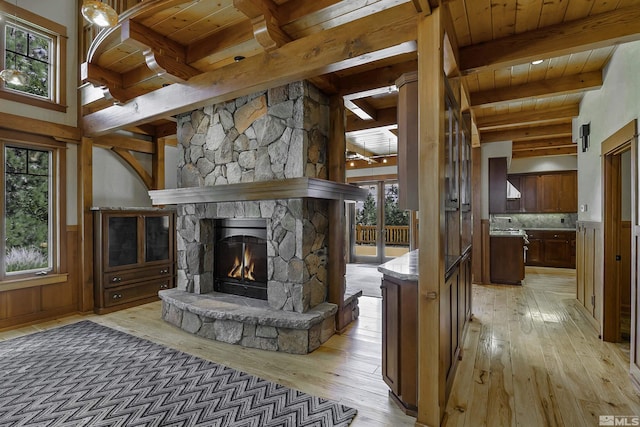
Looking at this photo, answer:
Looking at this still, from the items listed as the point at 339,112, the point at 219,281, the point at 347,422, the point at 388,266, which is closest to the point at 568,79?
the point at 339,112

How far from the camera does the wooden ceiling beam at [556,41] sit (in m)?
2.35

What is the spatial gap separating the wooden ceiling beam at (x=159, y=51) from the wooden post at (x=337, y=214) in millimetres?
1593

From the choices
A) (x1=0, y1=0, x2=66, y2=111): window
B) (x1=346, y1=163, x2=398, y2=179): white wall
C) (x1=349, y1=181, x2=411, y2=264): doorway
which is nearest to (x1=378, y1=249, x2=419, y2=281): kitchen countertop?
(x1=0, y1=0, x2=66, y2=111): window

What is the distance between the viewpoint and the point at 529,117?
5.01 meters

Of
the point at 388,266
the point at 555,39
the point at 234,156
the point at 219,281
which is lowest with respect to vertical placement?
the point at 219,281

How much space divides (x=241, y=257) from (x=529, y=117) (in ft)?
15.9

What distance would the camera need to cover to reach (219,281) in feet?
13.6

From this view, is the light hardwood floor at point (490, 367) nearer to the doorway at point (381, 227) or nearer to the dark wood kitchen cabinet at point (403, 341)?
the dark wood kitchen cabinet at point (403, 341)

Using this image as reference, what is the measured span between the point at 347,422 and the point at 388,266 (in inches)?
42.9

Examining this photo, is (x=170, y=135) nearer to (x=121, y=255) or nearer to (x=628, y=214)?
(x=121, y=255)

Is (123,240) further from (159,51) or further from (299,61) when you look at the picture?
(299,61)

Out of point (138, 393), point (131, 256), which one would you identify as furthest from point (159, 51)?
point (131, 256)

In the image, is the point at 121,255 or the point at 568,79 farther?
the point at 121,255

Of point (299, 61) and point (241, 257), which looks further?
→ point (241, 257)
